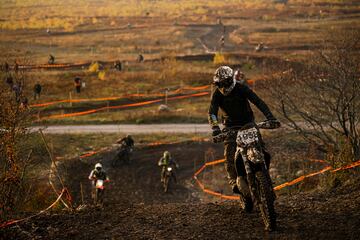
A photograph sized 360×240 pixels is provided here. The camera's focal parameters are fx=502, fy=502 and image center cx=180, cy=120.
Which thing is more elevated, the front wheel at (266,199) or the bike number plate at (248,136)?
the bike number plate at (248,136)

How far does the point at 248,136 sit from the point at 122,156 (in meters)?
13.9

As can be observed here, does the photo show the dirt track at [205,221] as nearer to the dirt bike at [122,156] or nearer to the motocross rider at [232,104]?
the motocross rider at [232,104]

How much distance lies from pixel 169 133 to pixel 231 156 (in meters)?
18.9

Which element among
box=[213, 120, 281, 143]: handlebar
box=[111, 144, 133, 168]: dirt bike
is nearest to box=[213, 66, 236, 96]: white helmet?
box=[213, 120, 281, 143]: handlebar

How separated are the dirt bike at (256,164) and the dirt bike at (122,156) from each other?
13.4 meters

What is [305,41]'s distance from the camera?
195 ft

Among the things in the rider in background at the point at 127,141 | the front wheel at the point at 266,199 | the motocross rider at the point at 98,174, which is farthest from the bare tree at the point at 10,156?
the rider in background at the point at 127,141

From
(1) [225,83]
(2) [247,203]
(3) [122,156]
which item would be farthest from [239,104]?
(3) [122,156]

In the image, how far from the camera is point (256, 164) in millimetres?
6695

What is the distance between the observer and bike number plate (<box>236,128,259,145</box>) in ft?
22.4

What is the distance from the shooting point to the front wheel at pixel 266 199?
21.5 ft

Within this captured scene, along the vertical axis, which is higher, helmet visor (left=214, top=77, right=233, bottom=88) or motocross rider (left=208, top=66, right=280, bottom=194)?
helmet visor (left=214, top=77, right=233, bottom=88)

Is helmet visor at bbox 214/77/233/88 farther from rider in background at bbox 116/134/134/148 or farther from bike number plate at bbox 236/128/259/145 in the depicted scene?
rider in background at bbox 116/134/134/148

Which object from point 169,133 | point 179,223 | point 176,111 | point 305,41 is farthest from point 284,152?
point 305,41
